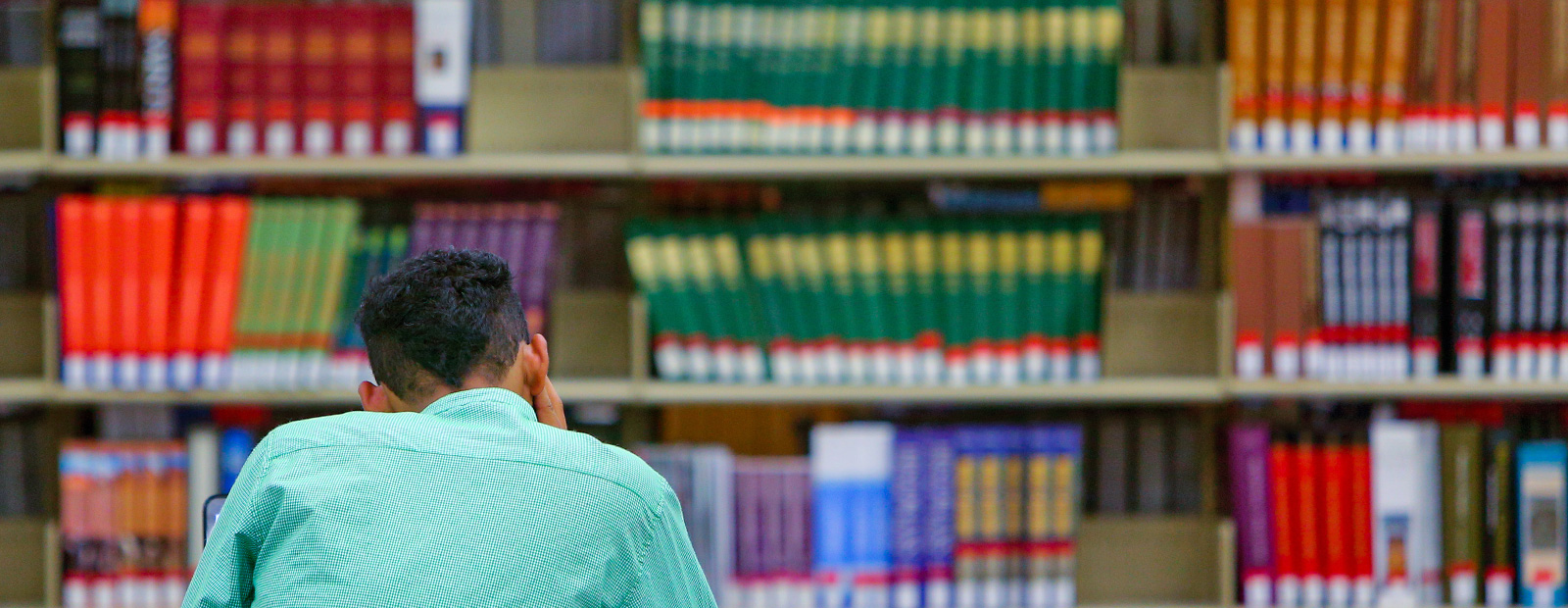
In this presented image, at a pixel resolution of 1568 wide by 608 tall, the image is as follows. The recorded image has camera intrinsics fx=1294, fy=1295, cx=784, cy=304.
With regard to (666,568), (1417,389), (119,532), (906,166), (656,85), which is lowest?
(119,532)

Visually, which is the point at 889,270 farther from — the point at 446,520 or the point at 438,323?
the point at 446,520

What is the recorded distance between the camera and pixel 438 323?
1047mm

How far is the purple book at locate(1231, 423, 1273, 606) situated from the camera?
A: 6.94ft

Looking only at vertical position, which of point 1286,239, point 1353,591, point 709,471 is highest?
point 1286,239

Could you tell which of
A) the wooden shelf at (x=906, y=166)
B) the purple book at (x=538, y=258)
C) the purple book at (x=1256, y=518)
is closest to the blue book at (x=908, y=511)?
the wooden shelf at (x=906, y=166)

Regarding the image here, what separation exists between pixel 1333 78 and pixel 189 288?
1.86m

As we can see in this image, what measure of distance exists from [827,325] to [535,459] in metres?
1.18

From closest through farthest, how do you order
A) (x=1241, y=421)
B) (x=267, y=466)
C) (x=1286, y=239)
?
(x=267, y=466) < (x=1286, y=239) < (x=1241, y=421)

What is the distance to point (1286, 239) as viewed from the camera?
2.08 metres

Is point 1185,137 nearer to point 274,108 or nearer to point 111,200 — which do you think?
point 274,108

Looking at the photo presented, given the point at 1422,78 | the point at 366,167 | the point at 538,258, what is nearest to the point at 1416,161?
the point at 1422,78

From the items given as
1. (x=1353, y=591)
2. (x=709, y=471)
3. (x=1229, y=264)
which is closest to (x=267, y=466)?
(x=709, y=471)

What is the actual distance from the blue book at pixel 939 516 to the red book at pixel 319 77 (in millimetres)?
1104

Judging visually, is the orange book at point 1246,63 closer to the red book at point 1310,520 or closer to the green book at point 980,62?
the green book at point 980,62
